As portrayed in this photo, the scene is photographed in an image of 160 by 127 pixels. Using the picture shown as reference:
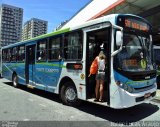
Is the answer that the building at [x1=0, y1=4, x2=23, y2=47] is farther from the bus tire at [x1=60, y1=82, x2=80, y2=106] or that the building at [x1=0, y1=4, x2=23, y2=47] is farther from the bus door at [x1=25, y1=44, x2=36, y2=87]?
the bus tire at [x1=60, y1=82, x2=80, y2=106]

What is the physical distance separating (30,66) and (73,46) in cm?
435

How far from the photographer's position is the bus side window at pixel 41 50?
34.7 ft

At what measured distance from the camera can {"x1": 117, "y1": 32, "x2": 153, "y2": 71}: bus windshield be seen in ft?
22.4

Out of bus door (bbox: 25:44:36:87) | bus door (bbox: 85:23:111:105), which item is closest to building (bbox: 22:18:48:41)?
bus door (bbox: 25:44:36:87)

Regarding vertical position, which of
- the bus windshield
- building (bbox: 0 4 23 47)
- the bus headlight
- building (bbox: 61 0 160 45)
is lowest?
the bus headlight

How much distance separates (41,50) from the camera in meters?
10.9

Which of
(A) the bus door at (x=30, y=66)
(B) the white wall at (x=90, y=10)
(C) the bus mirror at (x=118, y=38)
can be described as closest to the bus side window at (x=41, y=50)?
(A) the bus door at (x=30, y=66)

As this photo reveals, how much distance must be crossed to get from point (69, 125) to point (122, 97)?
1.62m

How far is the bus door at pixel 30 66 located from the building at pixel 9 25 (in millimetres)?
42943

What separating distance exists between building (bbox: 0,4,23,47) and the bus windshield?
4928cm

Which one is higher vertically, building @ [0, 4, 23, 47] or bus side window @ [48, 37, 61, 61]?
building @ [0, 4, 23, 47]

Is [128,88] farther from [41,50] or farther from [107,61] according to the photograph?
[41,50]

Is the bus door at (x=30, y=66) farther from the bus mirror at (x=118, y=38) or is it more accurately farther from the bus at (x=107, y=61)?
the bus mirror at (x=118, y=38)

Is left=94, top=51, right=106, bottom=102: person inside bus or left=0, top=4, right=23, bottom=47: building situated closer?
left=94, top=51, right=106, bottom=102: person inside bus
